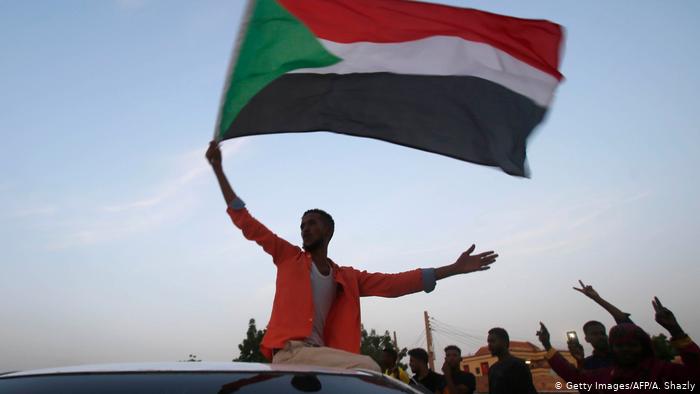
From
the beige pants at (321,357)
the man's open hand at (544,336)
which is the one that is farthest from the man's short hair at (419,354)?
the beige pants at (321,357)

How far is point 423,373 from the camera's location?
7598mm

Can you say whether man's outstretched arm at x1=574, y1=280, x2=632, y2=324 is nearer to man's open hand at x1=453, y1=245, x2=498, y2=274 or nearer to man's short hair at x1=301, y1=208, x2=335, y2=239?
man's open hand at x1=453, y1=245, x2=498, y2=274

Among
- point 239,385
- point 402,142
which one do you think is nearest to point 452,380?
point 402,142

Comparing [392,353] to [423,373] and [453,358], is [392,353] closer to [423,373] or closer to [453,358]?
[423,373]

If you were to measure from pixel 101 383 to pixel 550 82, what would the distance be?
418cm

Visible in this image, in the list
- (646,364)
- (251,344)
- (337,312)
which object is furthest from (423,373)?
(251,344)

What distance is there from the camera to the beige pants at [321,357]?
3.15 m

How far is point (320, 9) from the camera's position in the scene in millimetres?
4613

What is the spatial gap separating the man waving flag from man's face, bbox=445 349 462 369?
3.74 meters

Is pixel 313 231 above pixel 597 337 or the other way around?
above

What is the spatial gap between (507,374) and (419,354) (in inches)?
69.1

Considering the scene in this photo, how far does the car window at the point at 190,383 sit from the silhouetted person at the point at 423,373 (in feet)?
19.1

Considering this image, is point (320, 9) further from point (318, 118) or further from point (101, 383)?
point (101, 383)

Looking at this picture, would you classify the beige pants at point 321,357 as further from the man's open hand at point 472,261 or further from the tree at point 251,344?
the tree at point 251,344
